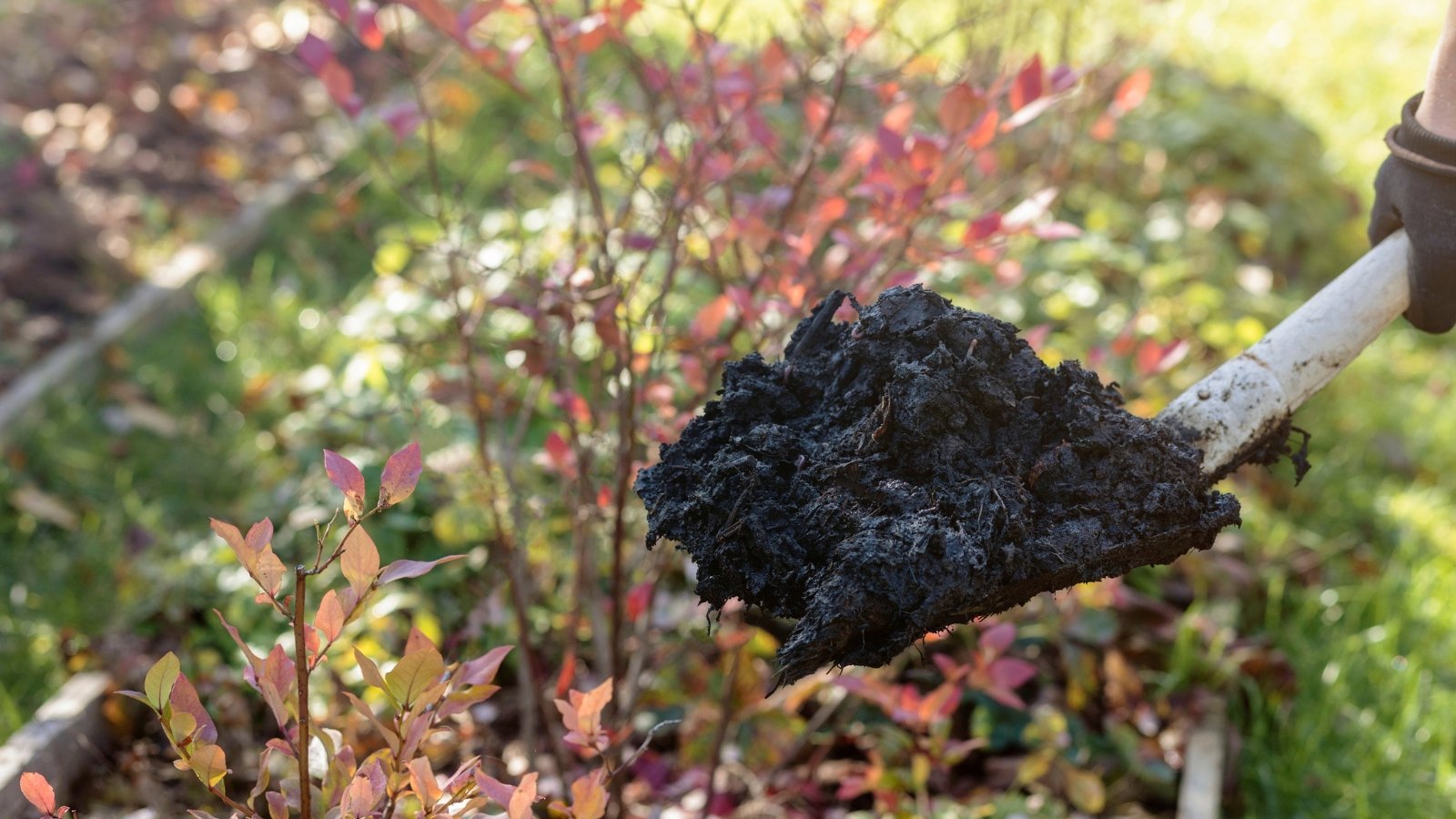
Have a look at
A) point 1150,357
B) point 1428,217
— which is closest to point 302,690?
point 1428,217

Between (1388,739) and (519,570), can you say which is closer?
(519,570)

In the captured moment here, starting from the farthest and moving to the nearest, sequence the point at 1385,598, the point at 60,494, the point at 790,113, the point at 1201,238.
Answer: the point at 790,113 → the point at 1201,238 → the point at 60,494 → the point at 1385,598

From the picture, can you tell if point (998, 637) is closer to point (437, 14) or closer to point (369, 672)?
point (369, 672)

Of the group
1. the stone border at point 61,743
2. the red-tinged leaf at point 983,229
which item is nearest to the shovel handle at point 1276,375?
the red-tinged leaf at point 983,229

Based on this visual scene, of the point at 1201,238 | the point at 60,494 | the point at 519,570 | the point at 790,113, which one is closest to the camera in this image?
the point at 519,570

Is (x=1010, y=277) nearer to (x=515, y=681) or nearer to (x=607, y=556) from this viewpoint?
(x=607, y=556)

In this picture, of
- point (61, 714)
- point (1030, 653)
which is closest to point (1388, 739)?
point (1030, 653)

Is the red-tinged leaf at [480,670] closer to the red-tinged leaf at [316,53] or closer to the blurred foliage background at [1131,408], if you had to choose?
the blurred foliage background at [1131,408]
